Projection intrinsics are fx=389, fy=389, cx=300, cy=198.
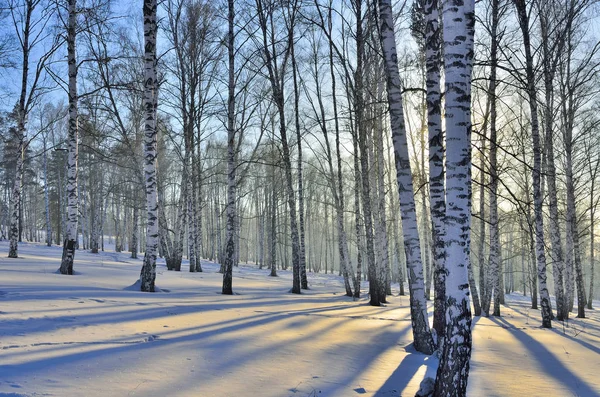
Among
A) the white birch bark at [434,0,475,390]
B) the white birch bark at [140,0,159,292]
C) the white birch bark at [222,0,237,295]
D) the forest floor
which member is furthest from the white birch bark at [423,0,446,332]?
the white birch bark at [140,0,159,292]

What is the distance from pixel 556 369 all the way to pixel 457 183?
392 cm

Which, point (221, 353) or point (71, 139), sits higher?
point (71, 139)

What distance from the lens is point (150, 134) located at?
9.16 meters

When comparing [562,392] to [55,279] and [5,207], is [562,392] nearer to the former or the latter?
[55,279]

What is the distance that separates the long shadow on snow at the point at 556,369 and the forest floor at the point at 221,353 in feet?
0.06

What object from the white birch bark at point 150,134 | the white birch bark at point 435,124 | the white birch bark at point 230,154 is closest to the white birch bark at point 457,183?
the white birch bark at point 435,124

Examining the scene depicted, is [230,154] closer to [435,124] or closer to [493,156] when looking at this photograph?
[435,124]

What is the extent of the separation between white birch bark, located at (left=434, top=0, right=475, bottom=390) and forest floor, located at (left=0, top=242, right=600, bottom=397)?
97 cm

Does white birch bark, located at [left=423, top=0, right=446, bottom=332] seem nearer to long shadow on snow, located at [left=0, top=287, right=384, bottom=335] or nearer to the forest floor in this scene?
the forest floor

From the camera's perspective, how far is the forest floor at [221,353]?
3463 millimetres

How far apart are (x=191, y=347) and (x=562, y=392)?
433 centimetres

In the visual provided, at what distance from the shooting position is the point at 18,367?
3.30 m

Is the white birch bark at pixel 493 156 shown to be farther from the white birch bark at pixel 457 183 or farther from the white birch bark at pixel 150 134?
the white birch bark at pixel 150 134

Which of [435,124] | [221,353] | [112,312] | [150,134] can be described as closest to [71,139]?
[150,134]
